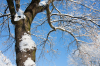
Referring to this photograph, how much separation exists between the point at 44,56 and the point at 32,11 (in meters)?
2.94

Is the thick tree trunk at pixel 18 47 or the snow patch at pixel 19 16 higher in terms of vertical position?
the snow patch at pixel 19 16

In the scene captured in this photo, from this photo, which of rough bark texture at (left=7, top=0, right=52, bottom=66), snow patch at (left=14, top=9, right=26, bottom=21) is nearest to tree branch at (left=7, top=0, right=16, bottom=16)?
rough bark texture at (left=7, top=0, right=52, bottom=66)

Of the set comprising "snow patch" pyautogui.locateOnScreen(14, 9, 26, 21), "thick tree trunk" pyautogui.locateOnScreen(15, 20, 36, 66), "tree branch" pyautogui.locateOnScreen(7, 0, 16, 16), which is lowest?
"thick tree trunk" pyautogui.locateOnScreen(15, 20, 36, 66)

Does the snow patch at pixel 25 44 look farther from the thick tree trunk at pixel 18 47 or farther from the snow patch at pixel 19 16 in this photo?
the snow patch at pixel 19 16

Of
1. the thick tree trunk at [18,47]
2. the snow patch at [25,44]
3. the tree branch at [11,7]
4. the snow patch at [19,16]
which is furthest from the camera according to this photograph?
the tree branch at [11,7]

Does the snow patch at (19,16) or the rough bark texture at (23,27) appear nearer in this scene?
the rough bark texture at (23,27)

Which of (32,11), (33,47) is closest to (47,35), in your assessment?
(32,11)

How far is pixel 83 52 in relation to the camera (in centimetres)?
534

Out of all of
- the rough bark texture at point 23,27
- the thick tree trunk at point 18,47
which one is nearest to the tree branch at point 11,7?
the rough bark texture at point 23,27

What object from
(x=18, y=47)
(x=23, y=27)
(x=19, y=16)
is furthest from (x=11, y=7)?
(x=18, y=47)

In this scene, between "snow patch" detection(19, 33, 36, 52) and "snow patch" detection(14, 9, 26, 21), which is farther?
"snow patch" detection(14, 9, 26, 21)

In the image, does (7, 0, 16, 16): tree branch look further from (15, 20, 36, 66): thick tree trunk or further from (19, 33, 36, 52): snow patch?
(19, 33, 36, 52): snow patch

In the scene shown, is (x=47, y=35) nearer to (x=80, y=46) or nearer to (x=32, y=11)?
(x=80, y=46)

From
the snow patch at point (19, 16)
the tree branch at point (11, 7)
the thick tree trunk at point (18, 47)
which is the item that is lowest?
the thick tree trunk at point (18, 47)
